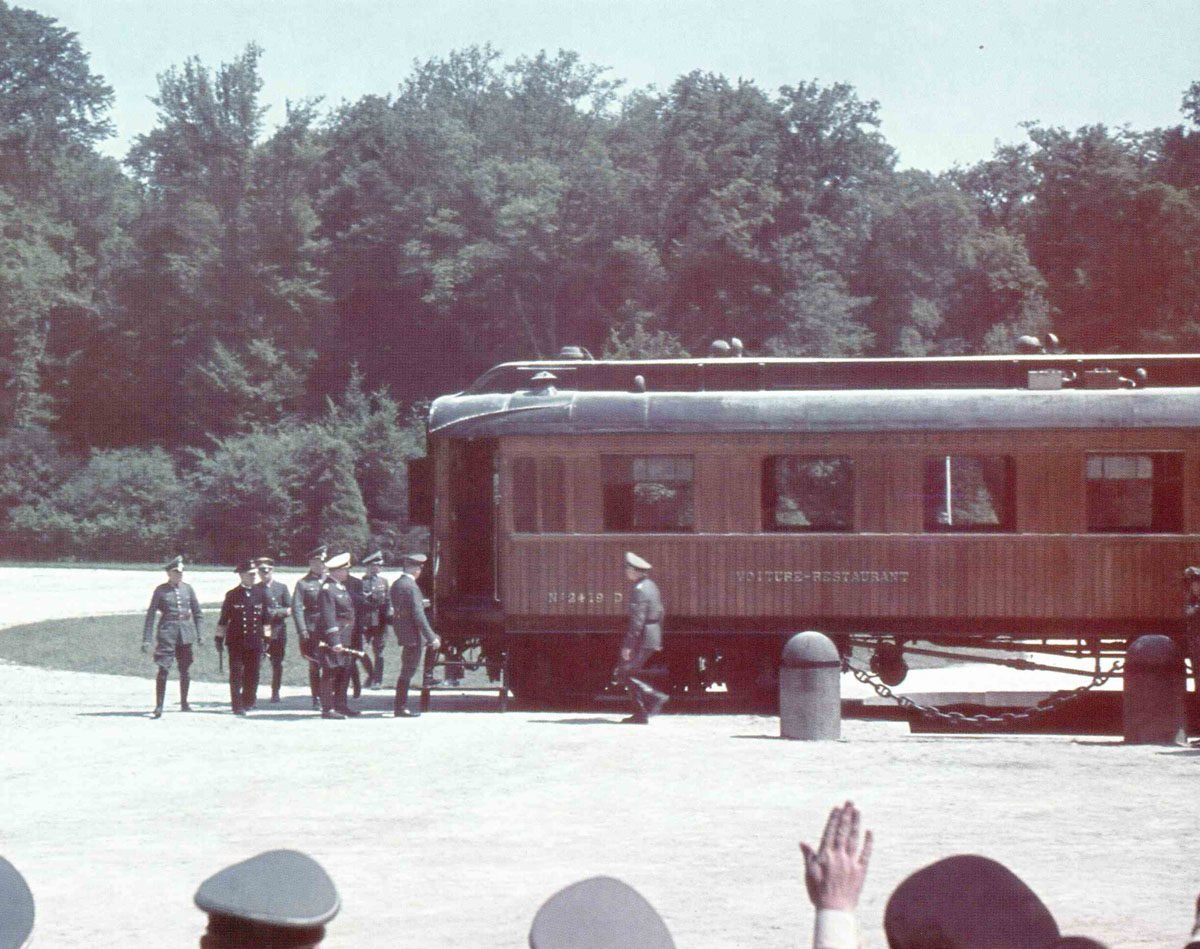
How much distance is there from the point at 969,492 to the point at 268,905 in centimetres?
1946

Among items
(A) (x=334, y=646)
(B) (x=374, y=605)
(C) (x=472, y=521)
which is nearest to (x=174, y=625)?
(A) (x=334, y=646)

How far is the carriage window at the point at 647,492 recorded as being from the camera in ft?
72.5

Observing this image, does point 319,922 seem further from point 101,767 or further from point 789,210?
point 789,210

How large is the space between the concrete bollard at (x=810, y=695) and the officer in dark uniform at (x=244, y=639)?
243 inches

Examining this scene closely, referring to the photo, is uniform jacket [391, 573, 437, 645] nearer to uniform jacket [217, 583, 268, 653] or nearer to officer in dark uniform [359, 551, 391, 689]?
uniform jacket [217, 583, 268, 653]

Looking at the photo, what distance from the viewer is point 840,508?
2192 cm

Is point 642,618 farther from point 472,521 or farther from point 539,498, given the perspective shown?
point 472,521

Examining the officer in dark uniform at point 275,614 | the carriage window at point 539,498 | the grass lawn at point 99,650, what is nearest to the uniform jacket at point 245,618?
the officer in dark uniform at point 275,614

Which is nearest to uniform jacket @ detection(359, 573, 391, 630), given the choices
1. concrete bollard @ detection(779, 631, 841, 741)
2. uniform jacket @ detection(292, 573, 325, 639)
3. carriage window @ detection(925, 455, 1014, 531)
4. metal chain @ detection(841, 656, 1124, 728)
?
uniform jacket @ detection(292, 573, 325, 639)

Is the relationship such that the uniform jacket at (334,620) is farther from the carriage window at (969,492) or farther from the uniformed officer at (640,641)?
the carriage window at (969,492)

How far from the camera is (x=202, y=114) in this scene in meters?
79.6

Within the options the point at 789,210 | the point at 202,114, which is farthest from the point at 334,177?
the point at 789,210

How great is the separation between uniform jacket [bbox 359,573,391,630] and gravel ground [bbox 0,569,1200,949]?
284 cm

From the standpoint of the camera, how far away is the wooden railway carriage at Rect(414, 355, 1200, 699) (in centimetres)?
2155
